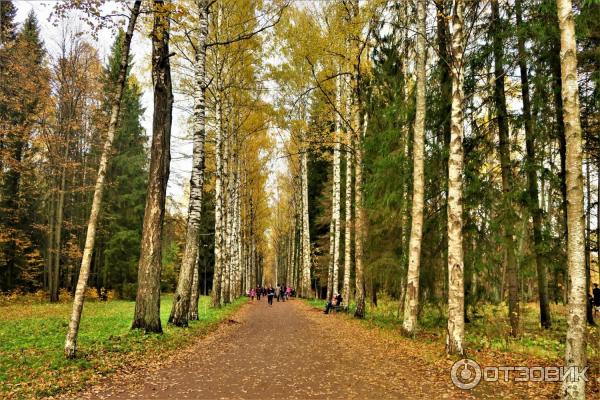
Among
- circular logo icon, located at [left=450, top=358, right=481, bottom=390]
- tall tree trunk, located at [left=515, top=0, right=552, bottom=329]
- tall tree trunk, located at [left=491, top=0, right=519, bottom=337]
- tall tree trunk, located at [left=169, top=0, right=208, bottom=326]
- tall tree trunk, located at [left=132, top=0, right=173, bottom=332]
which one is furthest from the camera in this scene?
tall tree trunk, located at [left=169, top=0, right=208, bottom=326]

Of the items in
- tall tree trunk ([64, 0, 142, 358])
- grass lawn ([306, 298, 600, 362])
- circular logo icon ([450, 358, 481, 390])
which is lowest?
grass lawn ([306, 298, 600, 362])

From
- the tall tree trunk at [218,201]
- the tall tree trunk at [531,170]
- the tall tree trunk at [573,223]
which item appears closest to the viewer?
the tall tree trunk at [573,223]

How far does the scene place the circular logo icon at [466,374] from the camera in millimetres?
6027

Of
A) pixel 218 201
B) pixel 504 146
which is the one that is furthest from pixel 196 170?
pixel 504 146

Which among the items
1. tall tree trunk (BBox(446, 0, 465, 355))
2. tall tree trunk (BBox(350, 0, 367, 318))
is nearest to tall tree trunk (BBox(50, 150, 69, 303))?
tall tree trunk (BBox(350, 0, 367, 318))

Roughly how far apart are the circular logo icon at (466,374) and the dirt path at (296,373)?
147 millimetres

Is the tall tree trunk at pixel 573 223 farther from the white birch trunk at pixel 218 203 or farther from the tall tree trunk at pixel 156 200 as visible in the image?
the white birch trunk at pixel 218 203

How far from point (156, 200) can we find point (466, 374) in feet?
26.4

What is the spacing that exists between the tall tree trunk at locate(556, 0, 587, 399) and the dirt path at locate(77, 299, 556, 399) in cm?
115

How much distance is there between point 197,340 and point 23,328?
5.61m

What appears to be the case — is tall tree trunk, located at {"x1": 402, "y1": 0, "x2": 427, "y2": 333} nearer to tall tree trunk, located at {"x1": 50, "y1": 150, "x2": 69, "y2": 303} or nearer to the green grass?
the green grass

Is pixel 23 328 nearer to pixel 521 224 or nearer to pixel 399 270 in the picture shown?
pixel 399 270

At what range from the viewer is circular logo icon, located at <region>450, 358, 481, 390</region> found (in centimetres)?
603

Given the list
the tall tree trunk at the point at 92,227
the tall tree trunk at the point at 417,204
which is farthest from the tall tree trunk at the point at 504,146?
the tall tree trunk at the point at 92,227
